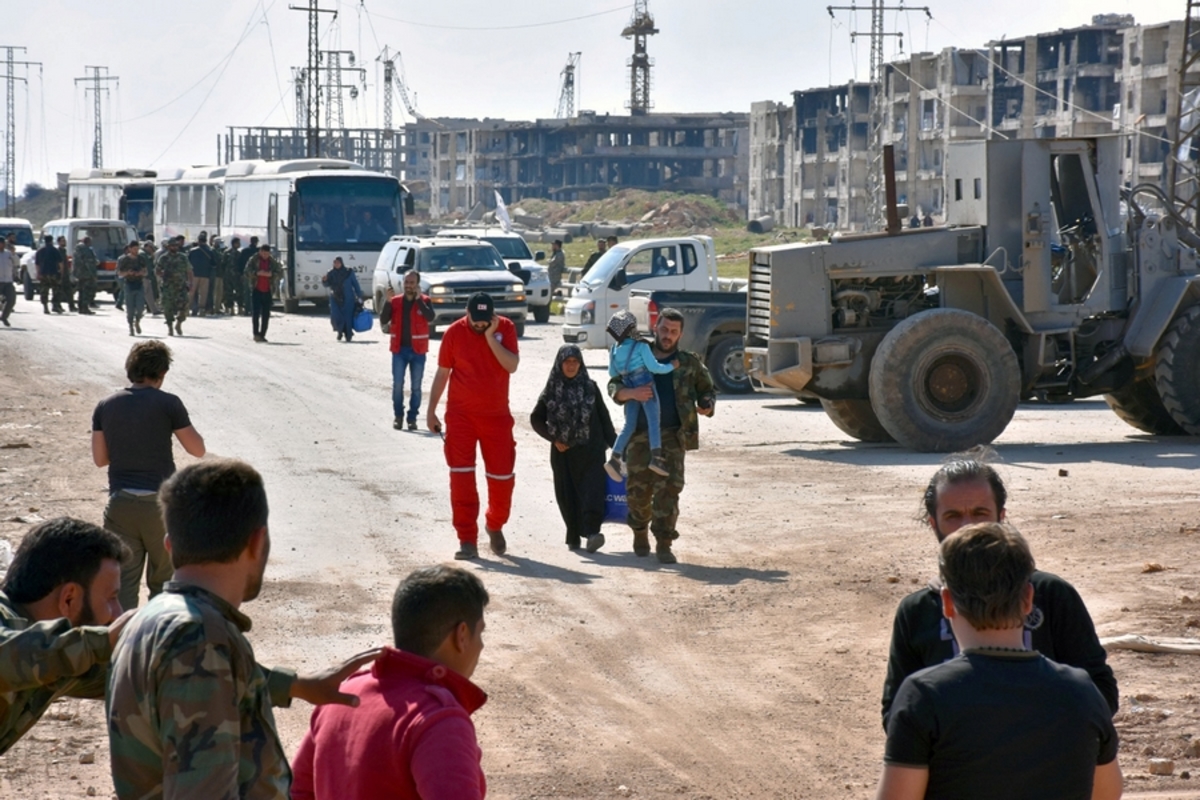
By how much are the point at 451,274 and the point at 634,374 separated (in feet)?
70.6

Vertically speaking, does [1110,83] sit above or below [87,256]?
above

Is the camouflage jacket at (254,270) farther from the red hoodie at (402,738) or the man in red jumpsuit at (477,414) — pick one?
the red hoodie at (402,738)

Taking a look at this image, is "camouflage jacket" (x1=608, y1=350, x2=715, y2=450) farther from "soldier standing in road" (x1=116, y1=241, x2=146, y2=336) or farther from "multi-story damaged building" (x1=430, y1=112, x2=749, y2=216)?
"multi-story damaged building" (x1=430, y1=112, x2=749, y2=216)

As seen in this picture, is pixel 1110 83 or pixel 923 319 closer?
pixel 923 319

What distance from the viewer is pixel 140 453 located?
7.31 meters

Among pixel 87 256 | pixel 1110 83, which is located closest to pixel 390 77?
pixel 1110 83

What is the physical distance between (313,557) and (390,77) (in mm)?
175746

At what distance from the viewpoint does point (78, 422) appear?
60.6 ft

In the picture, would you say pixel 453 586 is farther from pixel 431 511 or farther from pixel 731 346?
pixel 731 346

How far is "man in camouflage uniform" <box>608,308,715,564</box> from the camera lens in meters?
10.7

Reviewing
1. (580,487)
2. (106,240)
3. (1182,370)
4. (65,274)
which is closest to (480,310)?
(580,487)

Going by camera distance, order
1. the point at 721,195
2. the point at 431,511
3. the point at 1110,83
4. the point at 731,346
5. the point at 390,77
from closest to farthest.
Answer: the point at 431,511
the point at 731,346
the point at 1110,83
the point at 721,195
the point at 390,77

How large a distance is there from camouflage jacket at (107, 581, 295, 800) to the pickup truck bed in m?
17.6

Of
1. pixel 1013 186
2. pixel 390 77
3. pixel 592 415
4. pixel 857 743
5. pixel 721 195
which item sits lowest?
pixel 857 743
